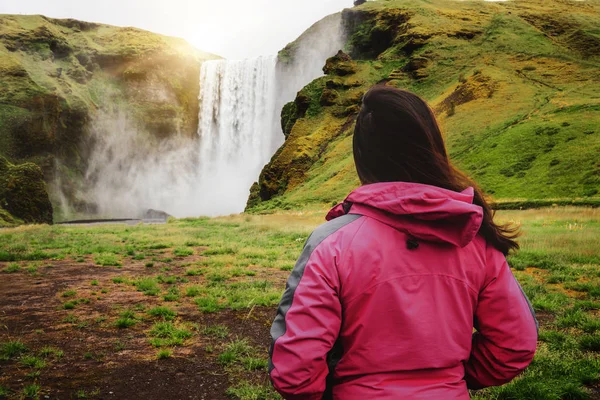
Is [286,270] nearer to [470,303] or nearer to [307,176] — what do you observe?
[470,303]

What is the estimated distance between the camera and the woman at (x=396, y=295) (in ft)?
5.85

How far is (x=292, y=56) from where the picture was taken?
7612cm

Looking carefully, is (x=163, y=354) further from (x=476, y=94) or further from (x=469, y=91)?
(x=469, y=91)

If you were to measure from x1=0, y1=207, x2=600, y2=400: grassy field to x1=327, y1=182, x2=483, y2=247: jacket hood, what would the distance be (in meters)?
3.64

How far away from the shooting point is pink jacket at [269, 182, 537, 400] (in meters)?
1.78

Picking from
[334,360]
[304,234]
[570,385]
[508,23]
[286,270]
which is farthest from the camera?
[508,23]

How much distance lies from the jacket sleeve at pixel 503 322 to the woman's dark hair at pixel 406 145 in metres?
0.15

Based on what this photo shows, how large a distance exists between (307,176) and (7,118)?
48530 millimetres

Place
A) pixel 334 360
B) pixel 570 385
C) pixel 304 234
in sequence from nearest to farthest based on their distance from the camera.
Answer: pixel 334 360, pixel 570 385, pixel 304 234

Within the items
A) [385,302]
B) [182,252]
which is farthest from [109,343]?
[182,252]

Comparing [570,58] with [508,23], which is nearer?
[570,58]

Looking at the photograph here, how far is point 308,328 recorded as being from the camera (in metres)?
1.76

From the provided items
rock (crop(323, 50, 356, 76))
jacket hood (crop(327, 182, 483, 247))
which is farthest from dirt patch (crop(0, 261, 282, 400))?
rock (crop(323, 50, 356, 76))

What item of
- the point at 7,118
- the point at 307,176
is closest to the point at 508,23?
the point at 307,176
